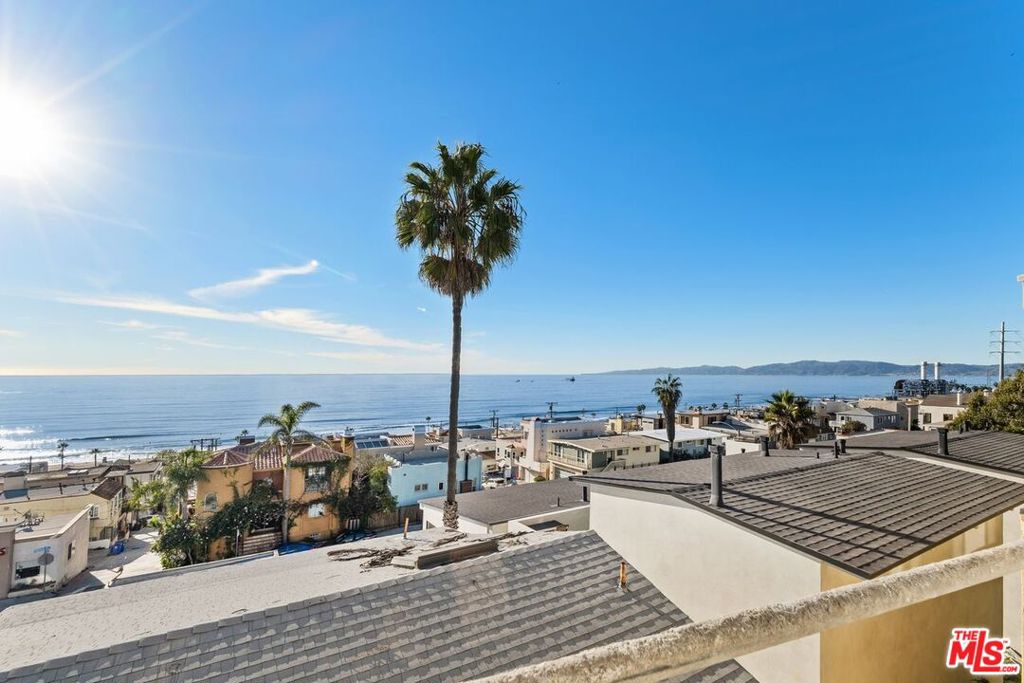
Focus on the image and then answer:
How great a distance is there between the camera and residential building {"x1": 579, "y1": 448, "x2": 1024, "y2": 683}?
5.53m

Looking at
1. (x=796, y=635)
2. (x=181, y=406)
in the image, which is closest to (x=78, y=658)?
(x=796, y=635)

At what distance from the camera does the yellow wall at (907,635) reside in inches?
216

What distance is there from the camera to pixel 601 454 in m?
37.2

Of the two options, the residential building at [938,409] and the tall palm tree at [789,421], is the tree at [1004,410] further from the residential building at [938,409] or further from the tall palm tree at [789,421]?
the residential building at [938,409]

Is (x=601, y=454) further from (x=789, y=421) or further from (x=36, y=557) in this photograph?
(x=36, y=557)

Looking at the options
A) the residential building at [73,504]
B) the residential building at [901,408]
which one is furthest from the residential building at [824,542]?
the residential building at [901,408]

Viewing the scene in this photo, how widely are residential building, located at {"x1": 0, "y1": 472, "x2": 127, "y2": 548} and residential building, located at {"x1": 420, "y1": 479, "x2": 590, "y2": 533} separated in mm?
24694

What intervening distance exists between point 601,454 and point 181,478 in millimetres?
28415

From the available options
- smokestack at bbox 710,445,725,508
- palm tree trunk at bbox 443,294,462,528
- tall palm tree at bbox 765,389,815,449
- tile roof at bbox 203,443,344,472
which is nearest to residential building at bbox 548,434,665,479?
tall palm tree at bbox 765,389,815,449

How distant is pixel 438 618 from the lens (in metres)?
6.09
